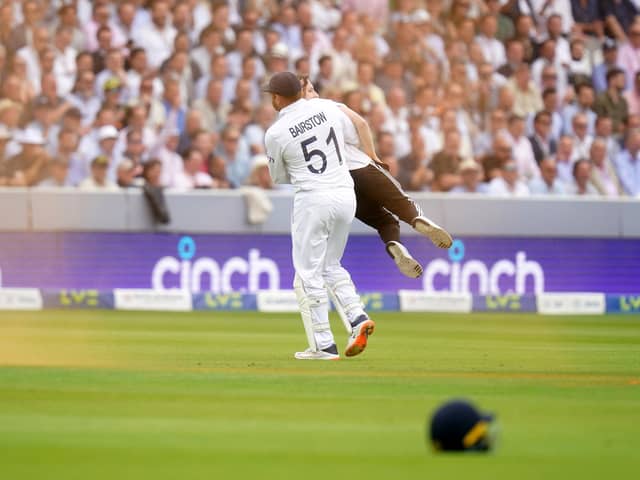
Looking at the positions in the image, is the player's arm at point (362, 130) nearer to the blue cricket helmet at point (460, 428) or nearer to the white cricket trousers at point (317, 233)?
the white cricket trousers at point (317, 233)

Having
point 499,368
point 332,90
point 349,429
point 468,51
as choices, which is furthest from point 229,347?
point 468,51

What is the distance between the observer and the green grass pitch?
18.5ft

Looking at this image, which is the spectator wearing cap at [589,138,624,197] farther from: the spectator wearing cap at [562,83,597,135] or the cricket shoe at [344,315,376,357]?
the cricket shoe at [344,315,376,357]

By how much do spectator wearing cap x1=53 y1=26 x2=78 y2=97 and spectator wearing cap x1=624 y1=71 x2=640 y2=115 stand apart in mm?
8453

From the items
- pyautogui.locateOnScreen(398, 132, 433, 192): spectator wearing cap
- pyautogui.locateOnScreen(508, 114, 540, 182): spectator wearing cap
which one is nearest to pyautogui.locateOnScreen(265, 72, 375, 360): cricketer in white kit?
pyautogui.locateOnScreen(398, 132, 433, 192): spectator wearing cap

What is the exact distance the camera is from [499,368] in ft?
34.3

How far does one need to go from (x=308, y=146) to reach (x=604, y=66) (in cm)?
1257

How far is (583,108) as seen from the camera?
21.8m

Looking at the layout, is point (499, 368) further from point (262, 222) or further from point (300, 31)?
point (300, 31)

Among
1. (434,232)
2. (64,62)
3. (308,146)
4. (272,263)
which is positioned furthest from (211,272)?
(308,146)

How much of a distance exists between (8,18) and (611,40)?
944cm

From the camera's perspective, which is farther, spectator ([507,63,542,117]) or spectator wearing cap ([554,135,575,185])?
spectator ([507,63,542,117])

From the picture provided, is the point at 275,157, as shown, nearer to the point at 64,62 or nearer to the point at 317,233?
the point at 317,233

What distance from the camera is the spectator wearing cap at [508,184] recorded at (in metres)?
20.2
